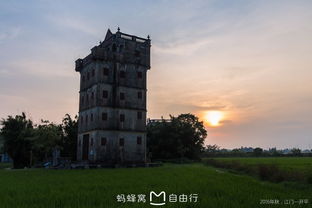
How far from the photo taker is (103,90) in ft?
124

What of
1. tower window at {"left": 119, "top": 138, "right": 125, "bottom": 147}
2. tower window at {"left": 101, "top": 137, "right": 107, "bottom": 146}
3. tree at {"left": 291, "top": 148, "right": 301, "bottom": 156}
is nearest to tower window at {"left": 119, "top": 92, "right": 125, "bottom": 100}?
tower window at {"left": 119, "top": 138, "right": 125, "bottom": 147}

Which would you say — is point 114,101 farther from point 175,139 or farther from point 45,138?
point 175,139

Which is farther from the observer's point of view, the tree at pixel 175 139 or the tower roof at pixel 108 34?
the tree at pixel 175 139

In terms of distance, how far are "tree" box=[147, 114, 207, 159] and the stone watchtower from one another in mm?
13042

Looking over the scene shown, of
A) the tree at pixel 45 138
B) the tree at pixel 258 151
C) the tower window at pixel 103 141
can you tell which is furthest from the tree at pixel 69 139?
the tree at pixel 258 151

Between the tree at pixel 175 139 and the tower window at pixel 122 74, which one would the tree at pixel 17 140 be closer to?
the tower window at pixel 122 74

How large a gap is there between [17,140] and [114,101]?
50.1ft

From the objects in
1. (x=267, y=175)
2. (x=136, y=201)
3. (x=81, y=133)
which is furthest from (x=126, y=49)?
(x=136, y=201)

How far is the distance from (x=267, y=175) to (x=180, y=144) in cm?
3001

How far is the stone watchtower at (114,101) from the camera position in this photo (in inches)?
1459

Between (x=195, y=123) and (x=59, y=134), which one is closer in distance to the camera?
(x=59, y=134)

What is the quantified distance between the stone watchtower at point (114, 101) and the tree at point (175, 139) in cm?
1304

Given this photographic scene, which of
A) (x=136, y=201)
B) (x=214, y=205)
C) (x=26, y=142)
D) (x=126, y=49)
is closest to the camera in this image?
(x=214, y=205)

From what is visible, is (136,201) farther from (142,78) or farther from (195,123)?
(195,123)
